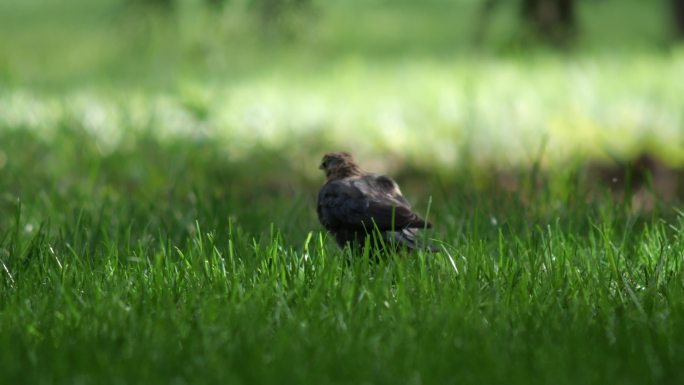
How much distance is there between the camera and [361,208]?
3.46 m

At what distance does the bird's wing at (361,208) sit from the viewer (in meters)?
3.44

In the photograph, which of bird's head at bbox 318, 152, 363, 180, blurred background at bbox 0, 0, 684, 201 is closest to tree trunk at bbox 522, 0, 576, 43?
blurred background at bbox 0, 0, 684, 201

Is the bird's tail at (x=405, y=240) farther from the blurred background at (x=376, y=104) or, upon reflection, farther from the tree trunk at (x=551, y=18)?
the tree trunk at (x=551, y=18)

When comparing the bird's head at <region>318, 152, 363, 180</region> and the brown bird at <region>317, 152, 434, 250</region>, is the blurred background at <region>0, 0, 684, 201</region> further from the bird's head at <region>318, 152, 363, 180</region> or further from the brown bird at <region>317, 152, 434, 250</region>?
the brown bird at <region>317, 152, 434, 250</region>

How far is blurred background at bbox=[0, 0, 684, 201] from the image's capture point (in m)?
5.91

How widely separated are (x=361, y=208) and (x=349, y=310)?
0.56 m

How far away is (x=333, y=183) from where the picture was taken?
3.58 m

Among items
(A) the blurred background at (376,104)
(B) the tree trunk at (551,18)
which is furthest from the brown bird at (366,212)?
(B) the tree trunk at (551,18)

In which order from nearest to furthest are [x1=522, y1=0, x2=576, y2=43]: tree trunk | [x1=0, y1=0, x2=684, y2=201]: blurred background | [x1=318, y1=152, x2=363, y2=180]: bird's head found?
[x1=318, y1=152, x2=363, y2=180]: bird's head
[x1=522, y1=0, x2=576, y2=43]: tree trunk
[x1=0, y1=0, x2=684, y2=201]: blurred background

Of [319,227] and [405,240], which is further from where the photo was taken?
[319,227]

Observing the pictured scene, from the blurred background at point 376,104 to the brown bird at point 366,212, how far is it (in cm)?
152

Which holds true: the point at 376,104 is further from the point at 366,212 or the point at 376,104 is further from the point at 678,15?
the point at 678,15

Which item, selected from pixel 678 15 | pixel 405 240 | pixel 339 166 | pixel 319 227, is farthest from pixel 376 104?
pixel 678 15

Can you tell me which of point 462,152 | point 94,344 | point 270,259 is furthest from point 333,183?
point 462,152
